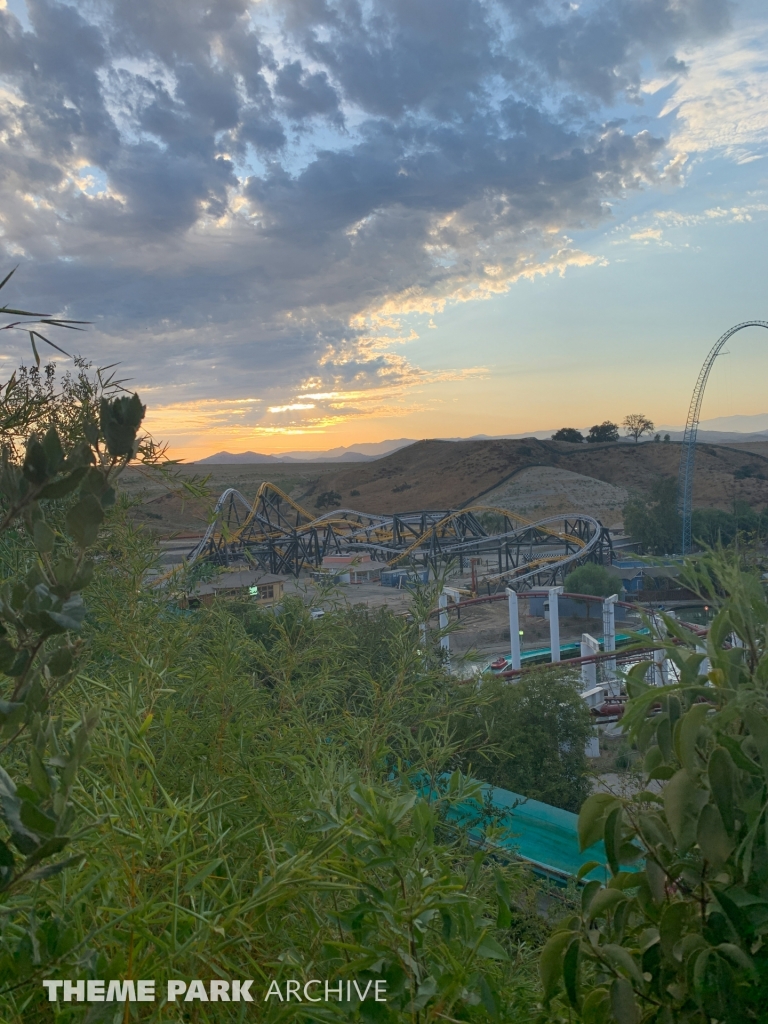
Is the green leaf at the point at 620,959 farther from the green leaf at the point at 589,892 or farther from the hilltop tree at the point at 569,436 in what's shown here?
the hilltop tree at the point at 569,436

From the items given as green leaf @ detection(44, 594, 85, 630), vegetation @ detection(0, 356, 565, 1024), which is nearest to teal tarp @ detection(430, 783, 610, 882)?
vegetation @ detection(0, 356, 565, 1024)

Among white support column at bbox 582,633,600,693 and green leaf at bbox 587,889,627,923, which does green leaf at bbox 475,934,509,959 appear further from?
white support column at bbox 582,633,600,693

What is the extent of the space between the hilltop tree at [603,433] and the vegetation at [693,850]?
9409 centimetres

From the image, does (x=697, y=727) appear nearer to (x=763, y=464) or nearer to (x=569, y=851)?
(x=569, y=851)

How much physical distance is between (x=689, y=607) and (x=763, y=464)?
53644 millimetres

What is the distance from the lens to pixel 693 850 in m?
1.17

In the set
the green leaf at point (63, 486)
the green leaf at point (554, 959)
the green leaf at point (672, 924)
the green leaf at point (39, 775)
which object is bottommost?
the green leaf at point (554, 959)

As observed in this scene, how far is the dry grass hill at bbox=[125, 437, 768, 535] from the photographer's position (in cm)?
6731

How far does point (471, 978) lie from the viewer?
1109mm

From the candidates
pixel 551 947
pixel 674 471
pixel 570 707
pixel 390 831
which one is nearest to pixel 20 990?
pixel 390 831

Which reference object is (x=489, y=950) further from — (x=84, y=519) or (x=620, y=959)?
(x=84, y=519)

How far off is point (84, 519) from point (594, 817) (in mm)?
884

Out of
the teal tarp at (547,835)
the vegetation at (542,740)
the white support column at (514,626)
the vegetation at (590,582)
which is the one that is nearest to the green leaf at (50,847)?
the teal tarp at (547,835)

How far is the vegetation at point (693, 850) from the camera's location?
0.99m
